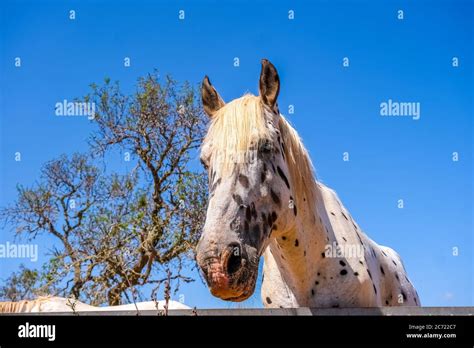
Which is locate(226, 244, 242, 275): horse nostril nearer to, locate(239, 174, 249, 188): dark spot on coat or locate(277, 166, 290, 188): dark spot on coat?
locate(239, 174, 249, 188): dark spot on coat

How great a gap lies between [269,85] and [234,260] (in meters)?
1.36

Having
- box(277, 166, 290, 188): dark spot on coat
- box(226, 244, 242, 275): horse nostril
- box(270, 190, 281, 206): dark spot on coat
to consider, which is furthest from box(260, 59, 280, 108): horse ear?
box(226, 244, 242, 275): horse nostril

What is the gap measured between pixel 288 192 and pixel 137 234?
9.17 m

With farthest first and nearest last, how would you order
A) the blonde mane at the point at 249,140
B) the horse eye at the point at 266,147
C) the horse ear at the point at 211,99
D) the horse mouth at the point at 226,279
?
the horse ear at the point at 211,99 → the horse eye at the point at 266,147 → the blonde mane at the point at 249,140 → the horse mouth at the point at 226,279

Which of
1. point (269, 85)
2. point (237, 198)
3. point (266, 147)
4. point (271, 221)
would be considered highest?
point (269, 85)

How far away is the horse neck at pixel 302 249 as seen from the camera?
438cm

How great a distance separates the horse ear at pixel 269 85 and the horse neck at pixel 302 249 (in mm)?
772

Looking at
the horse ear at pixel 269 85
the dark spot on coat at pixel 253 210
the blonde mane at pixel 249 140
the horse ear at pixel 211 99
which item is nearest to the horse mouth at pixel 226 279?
the dark spot on coat at pixel 253 210

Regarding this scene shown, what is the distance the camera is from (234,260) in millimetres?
3547

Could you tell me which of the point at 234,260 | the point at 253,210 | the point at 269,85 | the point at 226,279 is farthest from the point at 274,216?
the point at 269,85

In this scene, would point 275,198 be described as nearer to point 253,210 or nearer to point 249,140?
point 253,210

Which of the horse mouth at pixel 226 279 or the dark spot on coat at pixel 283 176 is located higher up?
the dark spot on coat at pixel 283 176

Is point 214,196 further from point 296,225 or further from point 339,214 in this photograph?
point 339,214

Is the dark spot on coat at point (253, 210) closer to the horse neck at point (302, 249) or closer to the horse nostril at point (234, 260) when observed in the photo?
the horse nostril at point (234, 260)
